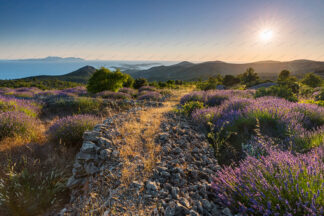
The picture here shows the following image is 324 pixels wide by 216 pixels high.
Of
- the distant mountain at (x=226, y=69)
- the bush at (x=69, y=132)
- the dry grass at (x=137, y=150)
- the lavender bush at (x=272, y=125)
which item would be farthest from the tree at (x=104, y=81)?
the distant mountain at (x=226, y=69)

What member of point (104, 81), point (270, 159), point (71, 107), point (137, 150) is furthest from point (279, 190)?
point (104, 81)

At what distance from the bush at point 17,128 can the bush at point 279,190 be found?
4622 millimetres

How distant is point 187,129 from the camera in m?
4.37

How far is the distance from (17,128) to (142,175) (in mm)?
3974

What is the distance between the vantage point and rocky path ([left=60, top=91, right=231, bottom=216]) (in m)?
1.93

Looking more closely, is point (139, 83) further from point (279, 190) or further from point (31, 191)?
point (279, 190)

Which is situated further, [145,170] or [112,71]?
[112,71]

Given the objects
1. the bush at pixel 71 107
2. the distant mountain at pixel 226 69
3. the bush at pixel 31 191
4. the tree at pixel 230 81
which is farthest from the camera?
the distant mountain at pixel 226 69

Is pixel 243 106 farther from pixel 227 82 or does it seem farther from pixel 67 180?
pixel 227 82

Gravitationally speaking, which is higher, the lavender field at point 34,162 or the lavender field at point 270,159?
the lavender field at point 270,159

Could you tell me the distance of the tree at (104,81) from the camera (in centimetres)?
1683

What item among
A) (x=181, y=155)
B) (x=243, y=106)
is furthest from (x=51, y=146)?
(x=243, y=106)

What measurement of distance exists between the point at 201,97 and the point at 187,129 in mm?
4265

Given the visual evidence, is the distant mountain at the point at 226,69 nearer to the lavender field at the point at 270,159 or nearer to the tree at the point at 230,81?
the tree at the point at 230,81
